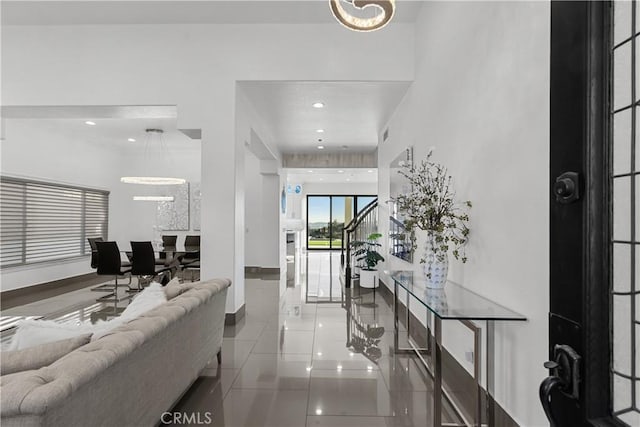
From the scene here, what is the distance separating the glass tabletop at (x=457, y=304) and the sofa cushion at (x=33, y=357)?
1.88 m

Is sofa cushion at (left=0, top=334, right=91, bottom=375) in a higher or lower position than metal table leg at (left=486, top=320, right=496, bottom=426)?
higher

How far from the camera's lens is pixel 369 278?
647cm

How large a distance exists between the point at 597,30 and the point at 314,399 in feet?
9.04

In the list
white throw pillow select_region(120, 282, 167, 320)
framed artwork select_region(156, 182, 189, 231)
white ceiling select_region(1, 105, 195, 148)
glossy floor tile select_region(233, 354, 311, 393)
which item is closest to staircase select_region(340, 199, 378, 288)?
glossy floor tile select_region(233, 354, 311, 393)

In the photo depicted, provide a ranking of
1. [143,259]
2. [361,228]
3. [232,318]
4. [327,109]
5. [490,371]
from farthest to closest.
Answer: [361,228] → [143,259] → [327,109] → [232,318] → [490,371]

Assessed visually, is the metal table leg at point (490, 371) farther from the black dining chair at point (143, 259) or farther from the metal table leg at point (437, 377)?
the black dining chair at point (143, 259)

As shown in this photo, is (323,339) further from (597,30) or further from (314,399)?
(597,30)

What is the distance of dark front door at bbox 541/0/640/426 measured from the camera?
52cm

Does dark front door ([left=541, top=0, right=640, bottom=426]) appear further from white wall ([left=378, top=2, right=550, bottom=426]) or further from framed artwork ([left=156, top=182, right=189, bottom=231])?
framed artwork ([left=156, top=182, right=189, bottom=231])

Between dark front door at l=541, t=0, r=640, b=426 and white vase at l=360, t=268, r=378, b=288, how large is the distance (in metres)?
5.91

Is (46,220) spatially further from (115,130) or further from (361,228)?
(361,228)

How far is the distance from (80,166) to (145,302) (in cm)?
693

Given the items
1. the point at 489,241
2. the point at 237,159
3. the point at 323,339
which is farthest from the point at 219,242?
the point at 489,241

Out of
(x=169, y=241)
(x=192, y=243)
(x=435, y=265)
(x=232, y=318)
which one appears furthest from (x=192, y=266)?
(x=435, y=265)
